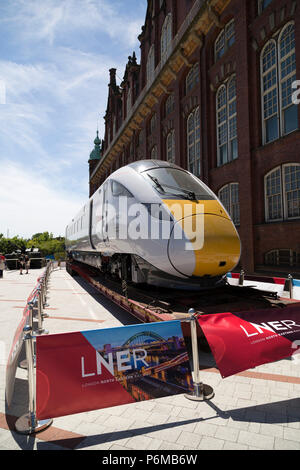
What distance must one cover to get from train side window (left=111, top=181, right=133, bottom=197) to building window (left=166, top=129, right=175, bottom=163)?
634 inches

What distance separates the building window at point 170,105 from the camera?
22914 millimetres

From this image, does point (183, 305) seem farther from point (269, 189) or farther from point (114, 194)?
point (269, 189)

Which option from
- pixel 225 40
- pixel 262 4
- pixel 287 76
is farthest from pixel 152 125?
pixel 287 76

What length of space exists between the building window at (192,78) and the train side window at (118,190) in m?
14.9

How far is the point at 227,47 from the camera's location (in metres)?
16.5

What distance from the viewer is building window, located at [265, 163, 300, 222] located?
12.8 meters

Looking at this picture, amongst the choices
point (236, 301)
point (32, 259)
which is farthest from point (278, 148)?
point (32, 259)

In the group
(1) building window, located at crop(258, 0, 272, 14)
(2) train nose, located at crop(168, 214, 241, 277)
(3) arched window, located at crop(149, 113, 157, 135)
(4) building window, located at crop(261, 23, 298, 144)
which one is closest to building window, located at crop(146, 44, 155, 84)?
(3) arched window, located at crop(149, 113, 157, 135)

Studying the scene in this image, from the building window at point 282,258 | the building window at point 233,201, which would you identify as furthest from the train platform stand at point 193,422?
the building window at point 233,201

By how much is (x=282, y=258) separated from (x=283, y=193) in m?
2.90

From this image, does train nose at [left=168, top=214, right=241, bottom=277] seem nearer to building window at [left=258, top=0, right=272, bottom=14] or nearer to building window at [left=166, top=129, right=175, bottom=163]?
building window at [left=258, top=0, right=272, bottom=14]

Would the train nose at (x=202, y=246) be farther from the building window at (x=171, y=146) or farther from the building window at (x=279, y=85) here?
the building window at (x=171, y=146)
